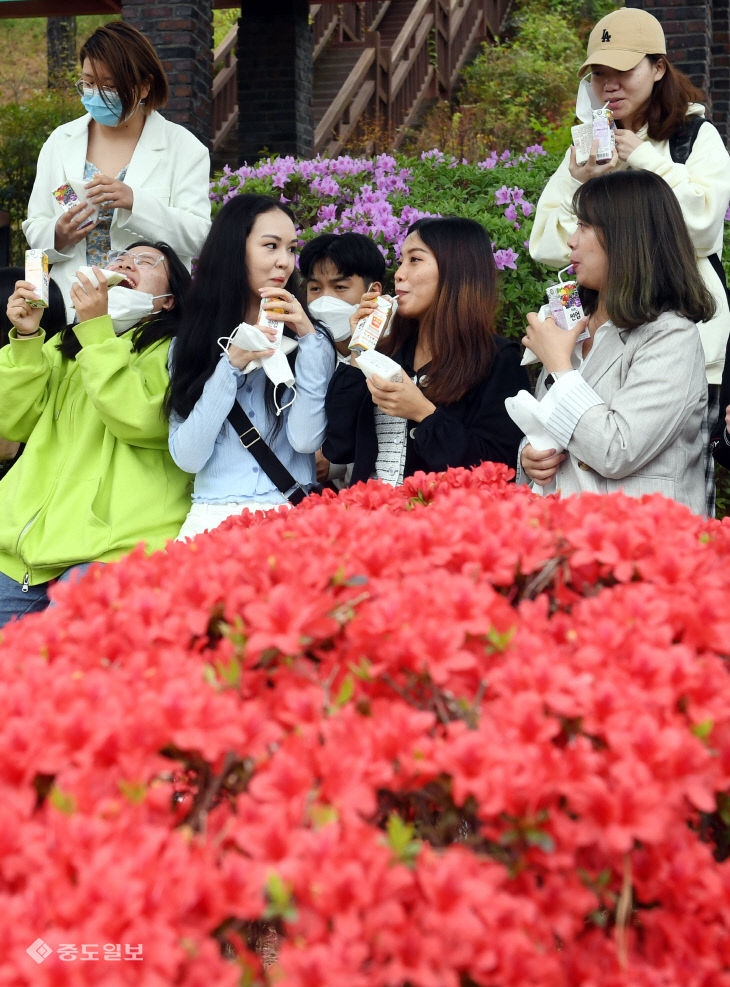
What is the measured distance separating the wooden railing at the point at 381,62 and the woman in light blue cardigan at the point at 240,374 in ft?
29.6

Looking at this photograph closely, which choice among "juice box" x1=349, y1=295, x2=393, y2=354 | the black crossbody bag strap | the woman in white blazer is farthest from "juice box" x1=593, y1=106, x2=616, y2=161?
the woman in white blazer

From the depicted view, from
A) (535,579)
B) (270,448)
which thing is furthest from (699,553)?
(270,448)

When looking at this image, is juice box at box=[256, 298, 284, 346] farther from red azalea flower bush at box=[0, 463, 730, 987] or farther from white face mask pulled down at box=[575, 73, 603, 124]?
red azalea flower bush at box=[0, 463, 730, 987]

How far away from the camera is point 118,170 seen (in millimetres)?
4352

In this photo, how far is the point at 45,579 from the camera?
3371 millimetres

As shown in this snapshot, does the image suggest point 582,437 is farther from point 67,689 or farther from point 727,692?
point 67,689

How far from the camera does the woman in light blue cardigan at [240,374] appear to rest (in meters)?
3.38

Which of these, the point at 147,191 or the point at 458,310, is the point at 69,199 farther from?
the point at 458,310

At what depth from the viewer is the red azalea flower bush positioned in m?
1.17

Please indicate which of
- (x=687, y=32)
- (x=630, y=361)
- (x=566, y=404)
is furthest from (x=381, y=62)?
(x=566, y=404)

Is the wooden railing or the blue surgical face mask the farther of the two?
the wooden railing

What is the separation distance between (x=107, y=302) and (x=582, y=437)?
5.36ft

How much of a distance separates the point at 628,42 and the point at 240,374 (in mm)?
1743

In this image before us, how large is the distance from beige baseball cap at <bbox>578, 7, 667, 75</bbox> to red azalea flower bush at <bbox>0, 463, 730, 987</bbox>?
2414mm
